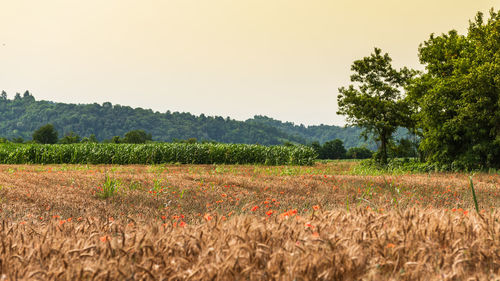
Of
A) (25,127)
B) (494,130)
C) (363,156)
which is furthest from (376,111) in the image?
(25,127)

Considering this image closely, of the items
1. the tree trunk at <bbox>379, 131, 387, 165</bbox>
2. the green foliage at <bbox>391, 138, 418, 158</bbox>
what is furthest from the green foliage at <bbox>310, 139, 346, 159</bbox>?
the tree trunk at <bbox>379, 131, 387, 165</bbox>

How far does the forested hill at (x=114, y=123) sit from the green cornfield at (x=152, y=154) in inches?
4996

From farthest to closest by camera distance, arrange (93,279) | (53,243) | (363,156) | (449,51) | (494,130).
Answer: (363,156) → (449,51) → (494,130) → (53,243) → (93,279)

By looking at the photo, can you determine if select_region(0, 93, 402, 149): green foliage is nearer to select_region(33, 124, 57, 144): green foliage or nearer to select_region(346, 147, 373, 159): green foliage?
select_region(346, 147, 373, 159): green foliage

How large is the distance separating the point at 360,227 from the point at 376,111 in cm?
3442

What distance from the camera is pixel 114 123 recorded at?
164 m

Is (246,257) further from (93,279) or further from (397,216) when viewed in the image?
(397,216)

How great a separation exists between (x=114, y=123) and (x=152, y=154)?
5516 inches

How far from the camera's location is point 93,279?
191 centimetres

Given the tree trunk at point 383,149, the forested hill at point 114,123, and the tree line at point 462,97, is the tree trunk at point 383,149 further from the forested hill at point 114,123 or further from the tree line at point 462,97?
the forested hill at point 114,123

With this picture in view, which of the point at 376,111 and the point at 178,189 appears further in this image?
the point at 376,111

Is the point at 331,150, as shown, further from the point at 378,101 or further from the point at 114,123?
the point at 114,123

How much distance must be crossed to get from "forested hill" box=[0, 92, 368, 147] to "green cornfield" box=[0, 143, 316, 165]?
416 feet

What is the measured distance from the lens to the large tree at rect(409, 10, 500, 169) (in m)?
24.1
